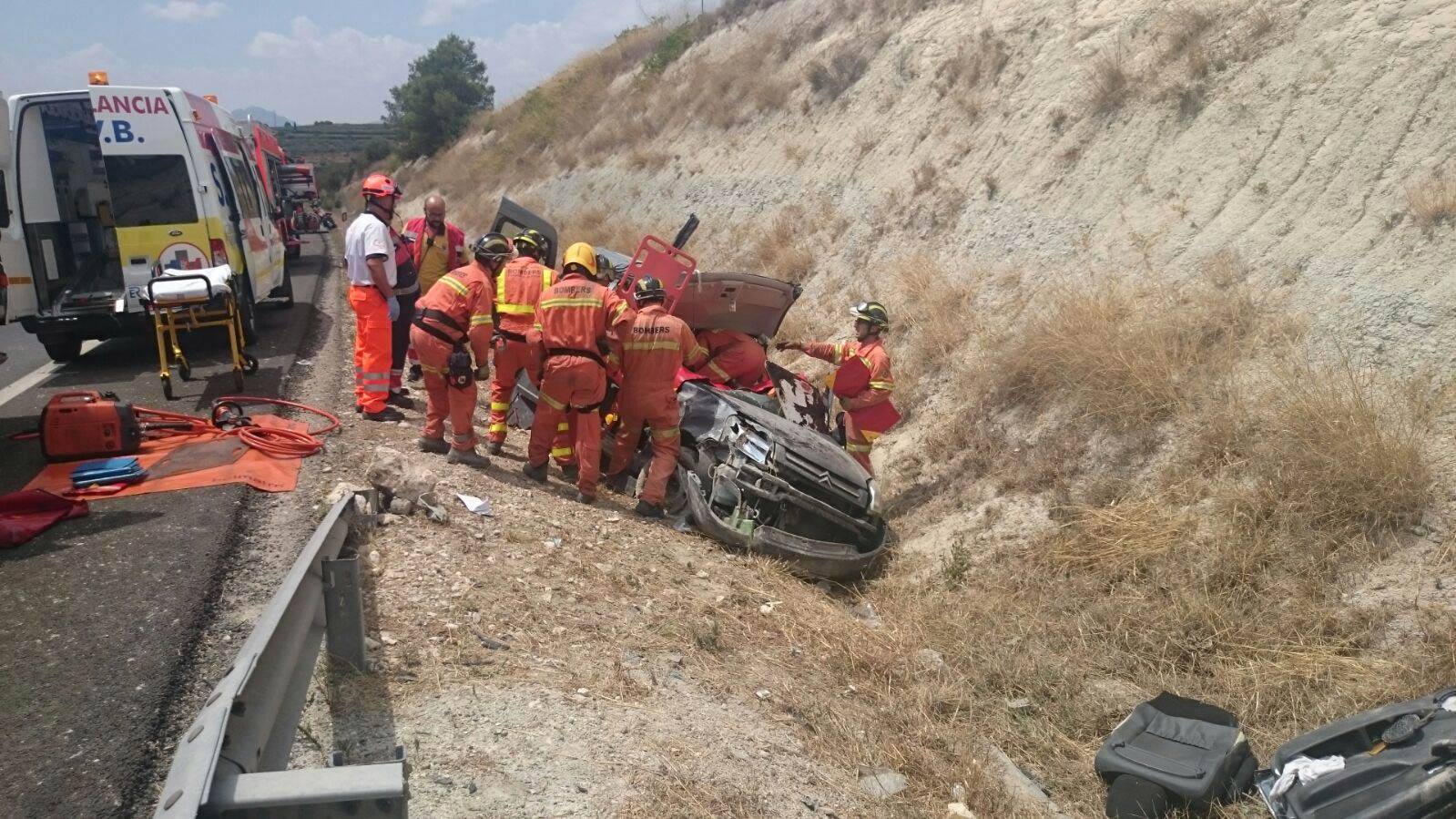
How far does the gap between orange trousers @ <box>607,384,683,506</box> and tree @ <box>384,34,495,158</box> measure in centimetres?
4049

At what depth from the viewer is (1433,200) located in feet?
21.2

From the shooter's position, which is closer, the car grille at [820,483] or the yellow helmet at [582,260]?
the car grille at [820,483]

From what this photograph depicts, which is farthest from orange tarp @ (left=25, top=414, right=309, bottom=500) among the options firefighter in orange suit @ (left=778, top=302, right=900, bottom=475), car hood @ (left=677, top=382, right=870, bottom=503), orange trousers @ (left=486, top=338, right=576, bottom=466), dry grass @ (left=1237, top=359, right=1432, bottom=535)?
dry grass @ (left=1237, top=359, right=1432, bottom=535)

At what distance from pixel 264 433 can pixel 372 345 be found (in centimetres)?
105

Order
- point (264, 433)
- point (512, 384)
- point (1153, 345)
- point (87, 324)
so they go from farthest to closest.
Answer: point (87, 324)
point (512, 384)
point (1153, 345)
point (264, 433)

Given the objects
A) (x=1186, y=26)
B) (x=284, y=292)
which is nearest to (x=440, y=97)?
(x=284, y=292)

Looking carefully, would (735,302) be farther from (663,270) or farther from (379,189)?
(379,189)

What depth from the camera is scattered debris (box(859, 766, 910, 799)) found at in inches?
151

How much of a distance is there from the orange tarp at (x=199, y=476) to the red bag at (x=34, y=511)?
0.98ft

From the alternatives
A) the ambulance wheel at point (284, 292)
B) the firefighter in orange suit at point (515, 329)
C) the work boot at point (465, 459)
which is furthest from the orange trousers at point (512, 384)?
the ambulance wheel at point (284, 292)

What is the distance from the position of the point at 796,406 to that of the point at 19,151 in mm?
7588

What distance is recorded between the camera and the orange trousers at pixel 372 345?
719 cm

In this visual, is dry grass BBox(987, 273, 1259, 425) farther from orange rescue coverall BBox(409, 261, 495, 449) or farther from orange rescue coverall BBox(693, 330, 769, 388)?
orange rescue coverall BBox(409, 261, 495, 449)

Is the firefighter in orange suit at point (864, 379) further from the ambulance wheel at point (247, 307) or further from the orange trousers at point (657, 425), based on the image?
the ambulance wheel at point (247, 307)
